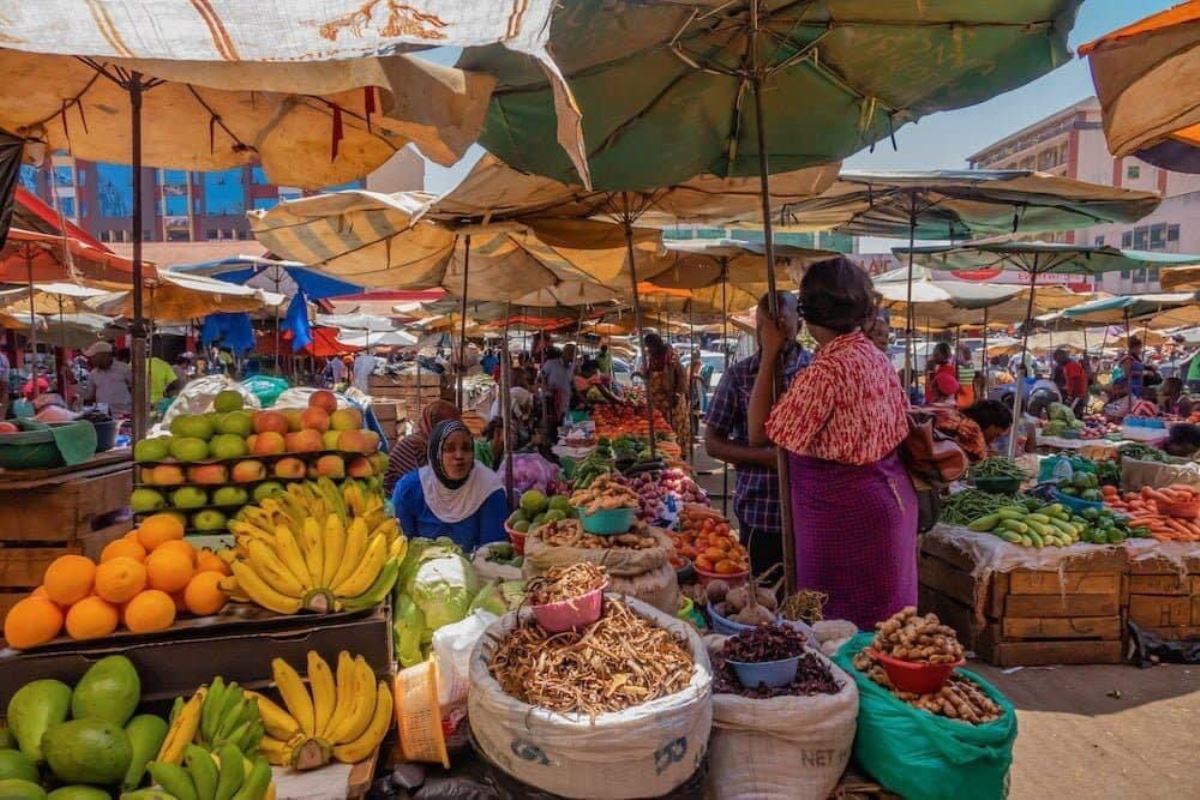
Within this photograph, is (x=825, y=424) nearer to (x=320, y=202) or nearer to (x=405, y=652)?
(x=405, y=652)

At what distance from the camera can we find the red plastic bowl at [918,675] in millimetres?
2219

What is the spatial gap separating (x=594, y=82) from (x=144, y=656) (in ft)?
9.17

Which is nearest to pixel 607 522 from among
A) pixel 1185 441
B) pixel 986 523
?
pixel 986 523

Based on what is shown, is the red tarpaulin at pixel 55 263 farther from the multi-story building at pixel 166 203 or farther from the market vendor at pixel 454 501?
the multi-story building at pixel 166 203

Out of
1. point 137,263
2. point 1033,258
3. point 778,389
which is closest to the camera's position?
point 778,389

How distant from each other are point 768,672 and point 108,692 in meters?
1.81

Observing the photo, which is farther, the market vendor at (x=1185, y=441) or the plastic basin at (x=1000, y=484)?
the market vendor at (x=1185, y=441)

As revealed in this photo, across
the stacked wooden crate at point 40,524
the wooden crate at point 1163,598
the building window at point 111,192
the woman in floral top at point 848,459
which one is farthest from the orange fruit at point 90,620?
the building window at point 111,192

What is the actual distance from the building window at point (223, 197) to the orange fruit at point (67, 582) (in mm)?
57616

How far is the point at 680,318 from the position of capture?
23.8m

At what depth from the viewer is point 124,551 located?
2.37 meters

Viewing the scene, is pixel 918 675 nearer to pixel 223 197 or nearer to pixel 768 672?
pixel 768 672

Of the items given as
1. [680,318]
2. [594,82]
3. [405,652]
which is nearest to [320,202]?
[594,82]

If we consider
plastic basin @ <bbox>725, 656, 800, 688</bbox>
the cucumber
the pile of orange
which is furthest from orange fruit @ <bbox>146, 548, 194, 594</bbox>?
the cucumber
